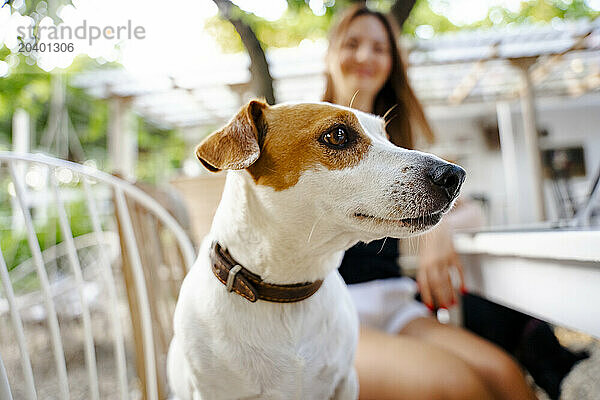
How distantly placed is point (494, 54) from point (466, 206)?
11.5 ft

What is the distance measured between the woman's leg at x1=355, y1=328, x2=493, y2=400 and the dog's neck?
0.42m

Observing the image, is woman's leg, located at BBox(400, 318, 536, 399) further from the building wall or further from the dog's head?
the building wall

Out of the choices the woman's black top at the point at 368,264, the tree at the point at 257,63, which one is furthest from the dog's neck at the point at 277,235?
the tree at the point at 257,63

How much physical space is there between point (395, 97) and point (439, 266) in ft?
1.70

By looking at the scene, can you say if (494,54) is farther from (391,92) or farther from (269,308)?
(269,308)

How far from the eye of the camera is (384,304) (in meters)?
1.30

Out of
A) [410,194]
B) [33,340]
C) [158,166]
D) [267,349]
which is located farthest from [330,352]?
[158,166]

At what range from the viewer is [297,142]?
0.71 metres

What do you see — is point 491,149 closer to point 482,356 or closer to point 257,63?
point 257,63

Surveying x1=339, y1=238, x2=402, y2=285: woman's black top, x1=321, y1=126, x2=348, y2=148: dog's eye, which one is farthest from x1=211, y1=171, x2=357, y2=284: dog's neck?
x1=339, y1=238, x2=402, y2=285: woman's black top

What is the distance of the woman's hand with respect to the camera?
1.16 metres

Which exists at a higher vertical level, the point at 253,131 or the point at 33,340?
the point at 253,131

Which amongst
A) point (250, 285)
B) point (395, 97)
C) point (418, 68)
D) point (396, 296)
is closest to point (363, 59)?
point (395, 97)

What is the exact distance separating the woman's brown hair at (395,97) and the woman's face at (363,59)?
0.02 meters
